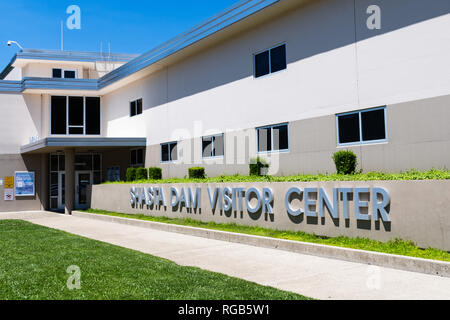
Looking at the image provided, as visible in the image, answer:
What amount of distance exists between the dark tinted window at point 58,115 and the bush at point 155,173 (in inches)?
373

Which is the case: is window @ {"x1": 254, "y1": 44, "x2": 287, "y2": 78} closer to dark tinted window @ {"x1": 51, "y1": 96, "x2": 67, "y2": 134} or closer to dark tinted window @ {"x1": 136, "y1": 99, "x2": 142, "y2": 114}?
dark tinted window @ {"x1": 136, "y1": 99, "x2": 142, "y2": 114}

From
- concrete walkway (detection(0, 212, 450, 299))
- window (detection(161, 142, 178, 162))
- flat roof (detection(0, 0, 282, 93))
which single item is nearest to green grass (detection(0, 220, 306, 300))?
concrete walkway (detection(0, 212, 450, 299))

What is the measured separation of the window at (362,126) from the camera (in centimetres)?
1242

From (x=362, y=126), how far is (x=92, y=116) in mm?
20718

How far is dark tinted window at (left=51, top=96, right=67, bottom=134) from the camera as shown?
28188mm

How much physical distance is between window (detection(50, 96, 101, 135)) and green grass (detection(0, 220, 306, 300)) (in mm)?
18228

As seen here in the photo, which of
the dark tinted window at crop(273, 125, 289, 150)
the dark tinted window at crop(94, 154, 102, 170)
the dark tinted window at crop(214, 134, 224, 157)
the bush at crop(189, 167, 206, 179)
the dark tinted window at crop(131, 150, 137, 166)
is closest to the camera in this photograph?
the dark tinted window at crop(273, 125, 289, 150)

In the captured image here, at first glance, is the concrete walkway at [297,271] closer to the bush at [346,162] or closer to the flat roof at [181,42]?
the bush at [346,162]

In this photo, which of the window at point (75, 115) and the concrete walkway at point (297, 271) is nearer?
the concrete walkway at point (297, 271)

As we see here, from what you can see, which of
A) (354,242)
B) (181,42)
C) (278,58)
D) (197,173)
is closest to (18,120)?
(181,42)

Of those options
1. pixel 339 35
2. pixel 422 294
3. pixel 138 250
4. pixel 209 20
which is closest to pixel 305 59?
pixel 339 35

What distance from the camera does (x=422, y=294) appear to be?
667cm

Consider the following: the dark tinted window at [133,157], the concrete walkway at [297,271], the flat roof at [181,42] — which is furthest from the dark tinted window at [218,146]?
the dark tinted window at [133,157]
